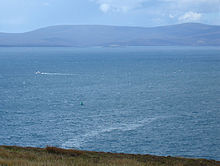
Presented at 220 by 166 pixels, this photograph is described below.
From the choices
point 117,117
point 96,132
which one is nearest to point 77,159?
point 96,132

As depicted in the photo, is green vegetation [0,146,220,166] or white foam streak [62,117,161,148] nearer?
green vegetation [0,146,220,166]

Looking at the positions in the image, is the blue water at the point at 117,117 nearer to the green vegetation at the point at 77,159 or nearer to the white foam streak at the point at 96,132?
the white foam streak at the point at 96,132

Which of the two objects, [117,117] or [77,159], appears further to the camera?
[117,117]

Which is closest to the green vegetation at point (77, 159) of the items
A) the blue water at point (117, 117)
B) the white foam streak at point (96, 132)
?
the blue water at point (117, 117)

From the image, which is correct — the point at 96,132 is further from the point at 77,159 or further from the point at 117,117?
the point at 77,159

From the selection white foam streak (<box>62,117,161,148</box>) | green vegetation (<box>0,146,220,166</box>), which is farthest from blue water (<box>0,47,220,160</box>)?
green vegetation (<box>0,146,220,166</box>)

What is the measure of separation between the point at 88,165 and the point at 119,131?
28539 millimetres

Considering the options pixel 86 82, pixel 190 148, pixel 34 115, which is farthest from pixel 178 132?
pixel 86 82

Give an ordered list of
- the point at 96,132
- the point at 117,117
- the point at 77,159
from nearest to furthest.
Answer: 1. the point at 77,159
2. the point at 96,132
3. the point at 117,117

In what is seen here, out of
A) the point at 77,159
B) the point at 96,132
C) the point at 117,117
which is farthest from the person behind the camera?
the point at 117,117

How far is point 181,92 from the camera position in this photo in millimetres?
68812

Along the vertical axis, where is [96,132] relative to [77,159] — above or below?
below

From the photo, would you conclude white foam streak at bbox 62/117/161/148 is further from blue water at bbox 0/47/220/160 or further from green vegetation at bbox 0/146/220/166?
green vegetation at bbox 0/146/220/166

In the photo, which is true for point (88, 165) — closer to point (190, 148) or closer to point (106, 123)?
point (190, 148)
